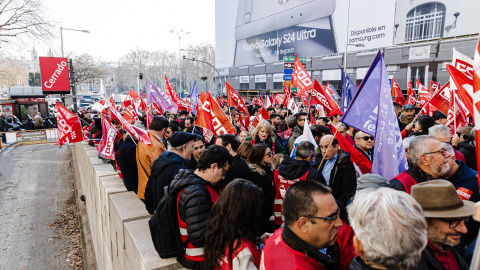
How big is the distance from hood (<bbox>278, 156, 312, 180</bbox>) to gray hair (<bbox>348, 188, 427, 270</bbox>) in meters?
1.87

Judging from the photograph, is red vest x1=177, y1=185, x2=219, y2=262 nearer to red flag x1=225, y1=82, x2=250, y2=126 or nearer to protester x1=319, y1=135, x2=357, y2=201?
protester x1=319, y1=135, x2=357, y2=201

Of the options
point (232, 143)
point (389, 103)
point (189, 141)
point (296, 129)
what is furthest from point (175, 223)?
point (296, 129)

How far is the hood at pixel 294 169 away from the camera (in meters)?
3.37

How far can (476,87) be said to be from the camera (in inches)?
80.2

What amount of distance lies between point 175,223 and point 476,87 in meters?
2.21

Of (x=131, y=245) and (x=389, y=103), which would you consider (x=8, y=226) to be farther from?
(x=389, y=103)

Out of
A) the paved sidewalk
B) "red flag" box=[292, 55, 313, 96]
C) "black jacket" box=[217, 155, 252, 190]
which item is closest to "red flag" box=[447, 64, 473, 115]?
"black jacket" box=[217, 155, 252, 190]

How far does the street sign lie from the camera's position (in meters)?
17.0

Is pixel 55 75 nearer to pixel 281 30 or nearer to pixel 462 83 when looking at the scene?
pixel 462 83

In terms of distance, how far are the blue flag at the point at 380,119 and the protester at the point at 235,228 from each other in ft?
5.79

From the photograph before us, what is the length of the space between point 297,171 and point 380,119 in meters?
1.01

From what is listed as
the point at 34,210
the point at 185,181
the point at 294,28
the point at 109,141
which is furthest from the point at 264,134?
the point at 294,28

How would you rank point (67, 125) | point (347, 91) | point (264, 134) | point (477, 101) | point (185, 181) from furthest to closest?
1. point (67, 125)
2. point (347, 91)
3. point (264, 134)
4. point (185, 181)
5. point (477, 101)

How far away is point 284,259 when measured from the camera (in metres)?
1.71
